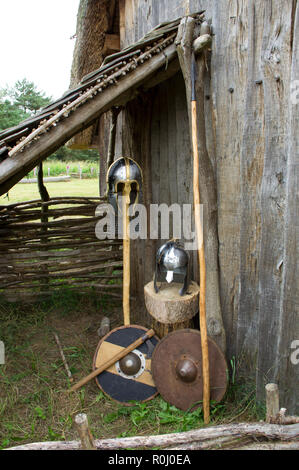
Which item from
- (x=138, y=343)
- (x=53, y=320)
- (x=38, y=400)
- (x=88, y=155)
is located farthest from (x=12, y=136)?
(x=88, y=155)

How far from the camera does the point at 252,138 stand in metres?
2.50

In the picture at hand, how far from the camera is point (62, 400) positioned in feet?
9.68

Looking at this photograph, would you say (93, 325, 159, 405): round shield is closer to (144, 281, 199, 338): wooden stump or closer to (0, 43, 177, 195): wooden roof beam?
(144, 281, 199, 338): wooden stump

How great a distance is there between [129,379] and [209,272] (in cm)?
107

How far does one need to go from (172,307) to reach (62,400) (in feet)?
3.67

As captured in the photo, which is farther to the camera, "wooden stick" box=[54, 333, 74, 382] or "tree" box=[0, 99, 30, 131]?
"tree" box=[0, 99, 30, 131]

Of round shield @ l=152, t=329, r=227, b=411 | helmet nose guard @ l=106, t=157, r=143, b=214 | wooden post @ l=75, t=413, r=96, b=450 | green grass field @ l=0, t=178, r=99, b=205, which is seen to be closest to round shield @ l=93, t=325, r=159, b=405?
round shield @ l=152, t=329, r=227, b=411

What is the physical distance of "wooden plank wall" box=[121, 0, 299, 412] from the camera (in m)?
2.28

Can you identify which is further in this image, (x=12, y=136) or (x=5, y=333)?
(x=5, y=333)

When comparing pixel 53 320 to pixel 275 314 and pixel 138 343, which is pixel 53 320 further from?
pixel 275 314

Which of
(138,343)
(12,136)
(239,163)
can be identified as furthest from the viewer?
(138,343)

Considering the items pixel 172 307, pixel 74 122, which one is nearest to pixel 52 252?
pixel 172 307

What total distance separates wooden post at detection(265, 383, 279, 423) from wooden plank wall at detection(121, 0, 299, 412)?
23.0 inches

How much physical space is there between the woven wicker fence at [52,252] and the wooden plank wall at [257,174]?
2.34 m
